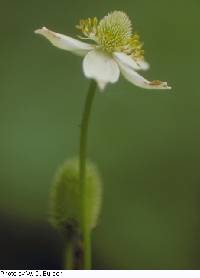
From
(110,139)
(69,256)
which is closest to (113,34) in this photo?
(69,256)

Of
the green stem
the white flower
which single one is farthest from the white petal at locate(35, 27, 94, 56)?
the green stem

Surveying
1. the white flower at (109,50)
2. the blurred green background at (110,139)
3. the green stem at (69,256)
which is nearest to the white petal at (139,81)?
the white flower at (109,50)

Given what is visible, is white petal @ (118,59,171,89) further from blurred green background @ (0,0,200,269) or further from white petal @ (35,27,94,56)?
blurred green background @ (0,0,200,269)

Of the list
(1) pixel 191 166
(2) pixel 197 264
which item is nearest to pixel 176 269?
(2) pixel 197 264

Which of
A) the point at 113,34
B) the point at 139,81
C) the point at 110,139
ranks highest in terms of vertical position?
the point at 110,139

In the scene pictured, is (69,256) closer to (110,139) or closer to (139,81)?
(139,81)

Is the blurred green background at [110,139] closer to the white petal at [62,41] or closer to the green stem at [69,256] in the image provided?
the green stem at [69,256]

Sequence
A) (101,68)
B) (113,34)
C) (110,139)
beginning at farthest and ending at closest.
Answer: (110,139)
(113,34)
(101,68)

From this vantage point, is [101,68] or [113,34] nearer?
[101,68]
